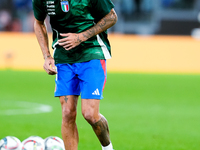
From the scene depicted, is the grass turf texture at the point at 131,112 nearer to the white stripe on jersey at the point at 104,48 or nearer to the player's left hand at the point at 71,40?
the white stripe on jersey at the point at 104,48

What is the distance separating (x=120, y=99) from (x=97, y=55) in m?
6.79

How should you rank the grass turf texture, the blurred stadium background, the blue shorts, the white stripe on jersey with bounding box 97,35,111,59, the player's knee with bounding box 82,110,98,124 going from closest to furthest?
the player's knee with bounding box 82,110,98,124 < the blue shorts < the white stripe on jersey with bounding box 97,35,111,59 < the grass turf texture < the blurred stadium background

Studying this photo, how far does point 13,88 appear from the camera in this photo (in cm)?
1407

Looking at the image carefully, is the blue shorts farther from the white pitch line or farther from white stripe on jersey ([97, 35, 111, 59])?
the white pitch line

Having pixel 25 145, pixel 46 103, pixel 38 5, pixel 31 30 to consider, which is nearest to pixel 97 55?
pixel 38 5

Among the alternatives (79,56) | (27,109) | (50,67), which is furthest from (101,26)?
(27,109)

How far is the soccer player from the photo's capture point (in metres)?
5.06

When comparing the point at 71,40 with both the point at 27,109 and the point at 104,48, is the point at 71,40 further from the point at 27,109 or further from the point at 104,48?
the point at 27,109

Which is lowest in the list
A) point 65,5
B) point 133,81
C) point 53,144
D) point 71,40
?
point 133,81

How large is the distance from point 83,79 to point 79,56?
29 cm

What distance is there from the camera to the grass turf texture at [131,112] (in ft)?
22.8

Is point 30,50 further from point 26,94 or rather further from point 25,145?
point 25,145

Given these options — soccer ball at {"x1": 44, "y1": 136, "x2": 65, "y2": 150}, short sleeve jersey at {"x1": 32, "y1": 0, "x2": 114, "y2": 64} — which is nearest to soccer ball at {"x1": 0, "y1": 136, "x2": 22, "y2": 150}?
soccer ball at {"x1": 44, "y1": 136, "x2": 65, "y2": 150}

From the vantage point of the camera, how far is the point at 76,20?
5.11 m
